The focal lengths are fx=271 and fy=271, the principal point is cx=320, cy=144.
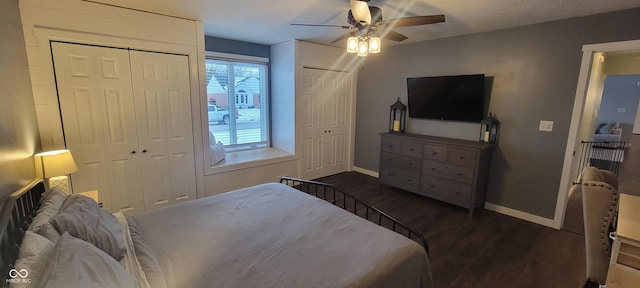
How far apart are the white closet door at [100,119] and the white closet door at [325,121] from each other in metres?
2.36

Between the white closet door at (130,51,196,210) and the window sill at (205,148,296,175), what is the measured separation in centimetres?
36

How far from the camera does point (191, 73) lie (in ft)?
10.4

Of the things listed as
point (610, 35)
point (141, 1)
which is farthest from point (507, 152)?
point (141, 1)

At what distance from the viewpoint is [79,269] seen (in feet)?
3.33

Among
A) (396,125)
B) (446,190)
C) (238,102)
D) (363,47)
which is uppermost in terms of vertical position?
(363,47)

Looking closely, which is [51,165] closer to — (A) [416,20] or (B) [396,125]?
(A) [416,20]

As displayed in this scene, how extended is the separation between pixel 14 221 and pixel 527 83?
4492mm

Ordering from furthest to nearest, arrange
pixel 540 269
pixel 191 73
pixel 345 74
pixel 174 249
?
pixel 345 74
pixel 191 73
pixel 540 269
pixel 174 249

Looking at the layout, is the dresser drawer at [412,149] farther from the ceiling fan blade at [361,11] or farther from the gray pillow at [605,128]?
the gray pillow at [605,128]

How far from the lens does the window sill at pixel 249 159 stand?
3586 mm

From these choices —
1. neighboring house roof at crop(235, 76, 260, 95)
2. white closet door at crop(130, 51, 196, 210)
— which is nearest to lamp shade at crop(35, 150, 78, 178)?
white closet door at crop(130, 51, 196, 210)

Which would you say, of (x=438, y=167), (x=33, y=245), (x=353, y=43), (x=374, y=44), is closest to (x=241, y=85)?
(x=353, y=43)

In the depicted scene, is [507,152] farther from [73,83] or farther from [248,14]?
[73,83]

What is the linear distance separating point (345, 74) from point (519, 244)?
11.4ft
